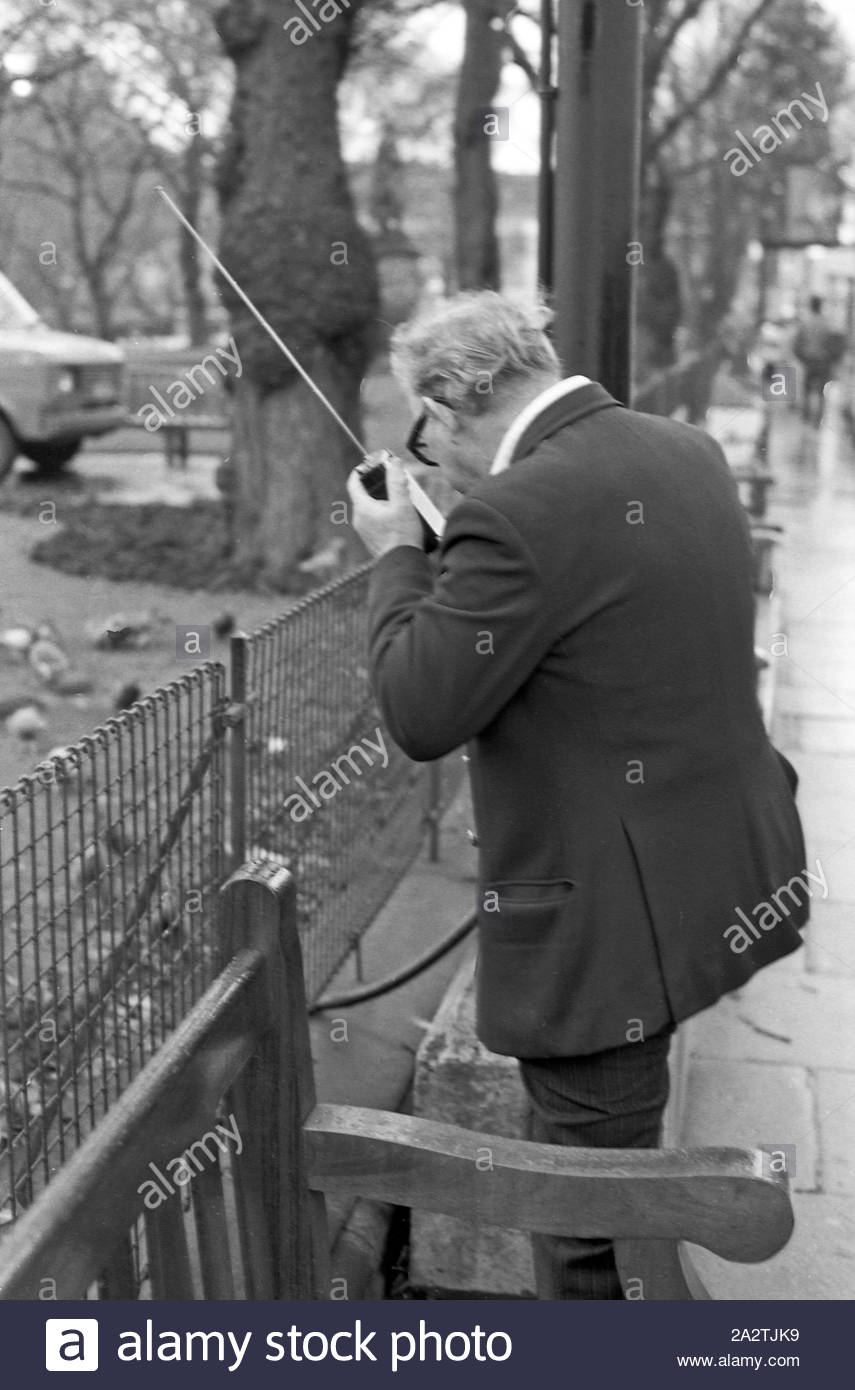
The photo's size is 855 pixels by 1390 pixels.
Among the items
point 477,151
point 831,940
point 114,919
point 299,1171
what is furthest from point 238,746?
point 477,151

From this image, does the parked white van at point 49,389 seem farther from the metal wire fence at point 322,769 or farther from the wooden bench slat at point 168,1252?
the wooden bench slat at point 168,1252

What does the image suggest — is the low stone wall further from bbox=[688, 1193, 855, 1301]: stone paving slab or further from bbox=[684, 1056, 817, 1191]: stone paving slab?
bbox=[684, 1056, 817, 1191]: stone paving slab

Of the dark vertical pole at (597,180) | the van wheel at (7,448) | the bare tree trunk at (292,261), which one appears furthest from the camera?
the van wheel at (7,448)

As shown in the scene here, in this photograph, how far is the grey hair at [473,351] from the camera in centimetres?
247

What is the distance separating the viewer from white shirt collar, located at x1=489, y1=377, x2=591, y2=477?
2.46 m

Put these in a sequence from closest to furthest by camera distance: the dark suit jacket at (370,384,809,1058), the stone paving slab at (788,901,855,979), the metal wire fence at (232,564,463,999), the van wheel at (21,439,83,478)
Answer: the dark suit jacket at (370,384,809,1058), the metal wire fence at (232,564,463,999), the stone paving slab at (788,901,855,979), the van wheel at (21,439,83,478)

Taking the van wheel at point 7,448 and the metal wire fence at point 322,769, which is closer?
the metal wire fence at point 322,769

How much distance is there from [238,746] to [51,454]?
1436 cm

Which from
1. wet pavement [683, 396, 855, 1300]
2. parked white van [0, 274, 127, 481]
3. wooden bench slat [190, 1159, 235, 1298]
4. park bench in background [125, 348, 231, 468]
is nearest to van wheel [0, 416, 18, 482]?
parked white van [0, 274, 127, 481]

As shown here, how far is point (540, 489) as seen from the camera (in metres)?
2.35

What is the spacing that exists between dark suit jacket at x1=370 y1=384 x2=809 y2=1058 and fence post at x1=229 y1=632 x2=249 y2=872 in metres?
1.14

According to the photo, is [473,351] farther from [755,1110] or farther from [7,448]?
[7,448]

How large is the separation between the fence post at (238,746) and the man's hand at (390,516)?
99cm

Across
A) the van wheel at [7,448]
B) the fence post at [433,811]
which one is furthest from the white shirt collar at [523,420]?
the van wheel at [7,448]
